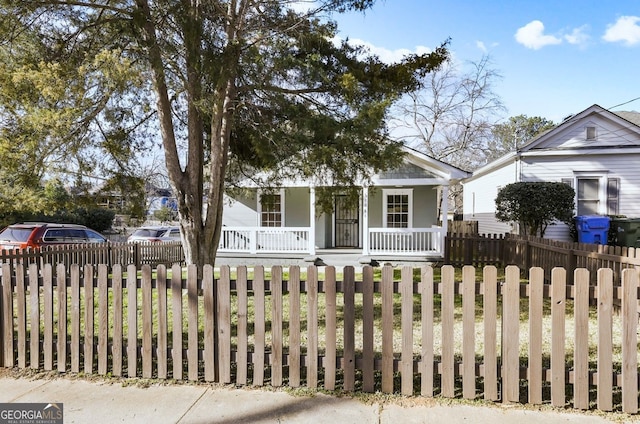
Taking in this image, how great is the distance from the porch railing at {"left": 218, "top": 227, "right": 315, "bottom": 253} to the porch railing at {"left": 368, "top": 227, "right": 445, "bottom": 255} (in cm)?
241

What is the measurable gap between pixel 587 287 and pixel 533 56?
2067 cm

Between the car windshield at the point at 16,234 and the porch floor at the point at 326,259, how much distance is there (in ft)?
19.7

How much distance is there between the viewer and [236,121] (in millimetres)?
8461

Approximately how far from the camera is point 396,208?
49.1 ft

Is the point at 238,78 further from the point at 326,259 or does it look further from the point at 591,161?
the point at 591,161

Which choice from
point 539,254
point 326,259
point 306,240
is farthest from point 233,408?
point 306,240

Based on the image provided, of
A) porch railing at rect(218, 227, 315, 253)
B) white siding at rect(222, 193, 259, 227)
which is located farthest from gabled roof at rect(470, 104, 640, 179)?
white siding at rect(222, 193, 259, 227)

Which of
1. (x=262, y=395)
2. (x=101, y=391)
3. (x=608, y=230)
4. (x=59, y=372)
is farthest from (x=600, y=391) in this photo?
(x=608, y=230)

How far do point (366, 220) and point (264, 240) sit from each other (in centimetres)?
384

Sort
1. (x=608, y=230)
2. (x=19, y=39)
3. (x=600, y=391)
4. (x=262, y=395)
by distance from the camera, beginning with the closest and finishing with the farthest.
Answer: (x=600, y=391) → (x=262, y=395) → (x=19, y=39) → (x=608, y=230)

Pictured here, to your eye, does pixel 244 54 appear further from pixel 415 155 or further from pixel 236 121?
pixel 415 155

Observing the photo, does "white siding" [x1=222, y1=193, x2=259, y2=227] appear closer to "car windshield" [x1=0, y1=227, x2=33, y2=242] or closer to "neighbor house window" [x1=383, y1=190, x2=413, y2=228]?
"neighbor house window" [x1=383, y1=190, x2=413, y2=228]

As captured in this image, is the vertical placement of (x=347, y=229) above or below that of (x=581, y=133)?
below

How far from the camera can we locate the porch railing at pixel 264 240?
13781mm
